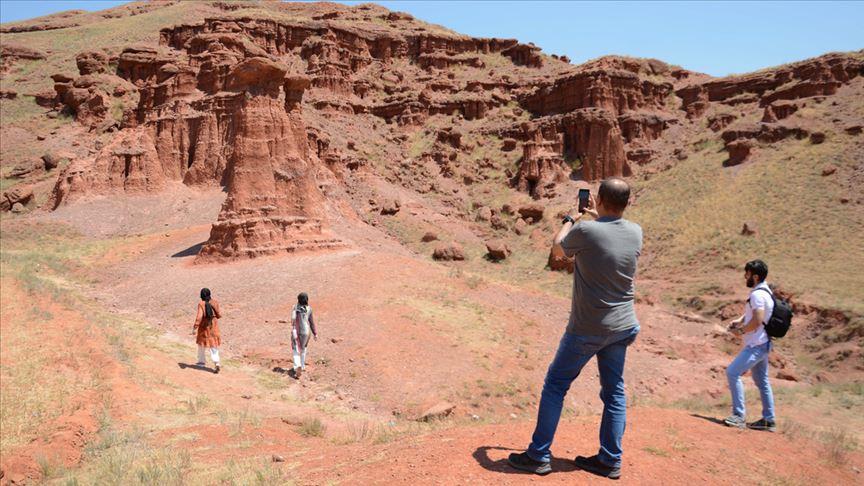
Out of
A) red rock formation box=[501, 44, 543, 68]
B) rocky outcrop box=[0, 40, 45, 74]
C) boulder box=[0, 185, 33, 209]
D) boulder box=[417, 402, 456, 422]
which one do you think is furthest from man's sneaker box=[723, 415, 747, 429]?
rocky outcrop box=[0, 40, 45, 74]

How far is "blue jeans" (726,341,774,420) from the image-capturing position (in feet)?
21.1

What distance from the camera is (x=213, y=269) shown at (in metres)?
19.5

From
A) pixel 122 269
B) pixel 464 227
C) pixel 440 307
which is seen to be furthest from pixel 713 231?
pixel 122 269

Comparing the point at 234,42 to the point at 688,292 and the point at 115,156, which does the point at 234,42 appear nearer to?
the point at 115,156

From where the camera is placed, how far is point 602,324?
4.10 metres

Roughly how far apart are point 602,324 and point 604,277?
14.0 inches

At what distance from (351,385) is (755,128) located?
130 feet

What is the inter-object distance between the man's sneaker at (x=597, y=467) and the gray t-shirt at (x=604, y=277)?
1.05m

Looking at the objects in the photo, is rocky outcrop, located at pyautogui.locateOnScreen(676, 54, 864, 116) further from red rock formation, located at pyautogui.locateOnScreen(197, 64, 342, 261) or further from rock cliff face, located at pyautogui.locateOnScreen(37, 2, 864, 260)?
red rock formation, located at pyautogui.locateOnScreen(197, 64, 342, 261)

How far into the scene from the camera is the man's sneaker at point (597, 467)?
165 inches

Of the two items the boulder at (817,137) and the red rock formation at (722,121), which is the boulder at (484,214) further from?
the boulder at (817,137)

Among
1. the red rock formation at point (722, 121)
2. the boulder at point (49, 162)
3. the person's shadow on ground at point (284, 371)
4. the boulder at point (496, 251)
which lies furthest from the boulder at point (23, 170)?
the red rock formation at point (722, 121)

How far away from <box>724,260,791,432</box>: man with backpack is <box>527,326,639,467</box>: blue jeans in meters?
2.93

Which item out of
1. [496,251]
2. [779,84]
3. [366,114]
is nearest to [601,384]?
[496,251]
